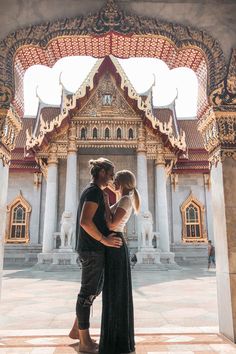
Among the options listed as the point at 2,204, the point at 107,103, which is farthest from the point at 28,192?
the point at 2,204

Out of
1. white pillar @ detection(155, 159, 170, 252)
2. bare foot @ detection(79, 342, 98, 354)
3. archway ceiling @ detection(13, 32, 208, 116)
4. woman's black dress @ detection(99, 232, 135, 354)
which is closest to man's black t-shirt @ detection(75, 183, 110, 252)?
woman's black dress @ detection(99, 232, 135, 354)

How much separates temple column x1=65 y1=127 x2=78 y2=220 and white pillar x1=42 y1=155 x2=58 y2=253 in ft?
2.77

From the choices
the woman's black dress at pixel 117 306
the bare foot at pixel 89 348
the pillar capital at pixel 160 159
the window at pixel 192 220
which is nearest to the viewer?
the woman's black dress at pixel 117 306

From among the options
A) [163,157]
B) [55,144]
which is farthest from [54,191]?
[163,157]

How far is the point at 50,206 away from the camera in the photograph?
15.3 m

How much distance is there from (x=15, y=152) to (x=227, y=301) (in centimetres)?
1684

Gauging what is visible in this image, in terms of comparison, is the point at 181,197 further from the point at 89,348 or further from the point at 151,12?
the point at 89,348

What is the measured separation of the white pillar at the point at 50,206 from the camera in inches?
588

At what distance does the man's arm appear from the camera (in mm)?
2713

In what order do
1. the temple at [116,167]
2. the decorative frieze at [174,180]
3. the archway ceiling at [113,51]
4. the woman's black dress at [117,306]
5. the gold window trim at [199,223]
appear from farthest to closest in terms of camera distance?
1. the decorative frieze at [174,180]
2. the gold window trim at [199,223]
3. the temple at [116,167]
4. the archway ceiling at [113,51]
5. the woman's black dress at [117,306]

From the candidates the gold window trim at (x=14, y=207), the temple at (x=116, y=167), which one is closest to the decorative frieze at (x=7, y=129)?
the temple at (x=116, y=167)

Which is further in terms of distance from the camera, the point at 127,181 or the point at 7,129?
the point at 7,129

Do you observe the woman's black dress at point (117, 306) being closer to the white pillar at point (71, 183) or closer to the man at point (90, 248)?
the man at point (90, 248)

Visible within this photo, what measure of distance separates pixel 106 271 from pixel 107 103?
14.2m
